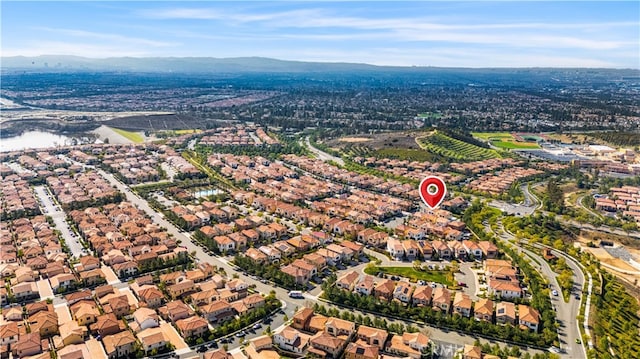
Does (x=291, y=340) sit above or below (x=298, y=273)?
below

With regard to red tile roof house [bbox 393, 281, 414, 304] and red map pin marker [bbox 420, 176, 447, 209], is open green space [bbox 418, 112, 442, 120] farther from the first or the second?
red tile roof house [bbox 393, 281, 414, 304]

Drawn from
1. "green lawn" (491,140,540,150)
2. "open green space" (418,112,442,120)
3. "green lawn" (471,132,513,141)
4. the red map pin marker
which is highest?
the red map pin marker

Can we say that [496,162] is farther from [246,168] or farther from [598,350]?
[598,350]

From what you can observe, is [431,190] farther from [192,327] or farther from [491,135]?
[491,135]

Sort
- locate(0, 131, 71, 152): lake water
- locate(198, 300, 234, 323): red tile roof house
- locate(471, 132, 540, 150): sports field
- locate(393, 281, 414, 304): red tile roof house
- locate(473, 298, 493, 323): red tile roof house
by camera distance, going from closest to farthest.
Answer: locate(198, 300, 234, 323): red tile roof house < locate(473, 298, 493, 323): red tile roof house < locate(393, 281, 414, 304): red tile roof house < locate(0, 131, 71, 152): lake water < locate(471, 132, 540, 150): sports field

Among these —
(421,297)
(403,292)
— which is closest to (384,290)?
(403,292)

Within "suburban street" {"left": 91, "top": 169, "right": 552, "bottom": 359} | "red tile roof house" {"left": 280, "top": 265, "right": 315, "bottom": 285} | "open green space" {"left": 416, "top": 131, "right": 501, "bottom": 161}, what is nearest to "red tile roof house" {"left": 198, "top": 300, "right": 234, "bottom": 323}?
"suburban street" {"left": 91, "top": 169, "right": 552, "bottom": 359}
